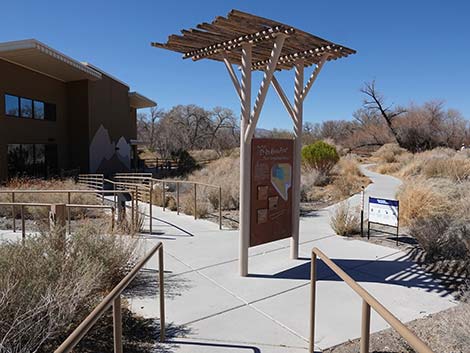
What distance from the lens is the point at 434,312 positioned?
4.41 metres

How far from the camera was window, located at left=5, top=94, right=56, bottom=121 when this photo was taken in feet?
68.8

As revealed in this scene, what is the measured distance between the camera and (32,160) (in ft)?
75.8

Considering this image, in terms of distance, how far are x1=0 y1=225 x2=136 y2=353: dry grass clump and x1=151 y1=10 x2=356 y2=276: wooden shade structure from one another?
2229mm

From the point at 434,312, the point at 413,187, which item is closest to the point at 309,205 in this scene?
the point at 413,187

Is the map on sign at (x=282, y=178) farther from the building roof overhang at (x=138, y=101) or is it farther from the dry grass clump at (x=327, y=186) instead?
the building roof overhang at (x=138, y=101)

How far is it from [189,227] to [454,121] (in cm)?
4236

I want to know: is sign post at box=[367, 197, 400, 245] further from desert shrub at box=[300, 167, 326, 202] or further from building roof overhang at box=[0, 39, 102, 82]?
building roof overhang at box=[0, 39, 102, 82]

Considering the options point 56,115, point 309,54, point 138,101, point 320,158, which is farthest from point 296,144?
point 138,101

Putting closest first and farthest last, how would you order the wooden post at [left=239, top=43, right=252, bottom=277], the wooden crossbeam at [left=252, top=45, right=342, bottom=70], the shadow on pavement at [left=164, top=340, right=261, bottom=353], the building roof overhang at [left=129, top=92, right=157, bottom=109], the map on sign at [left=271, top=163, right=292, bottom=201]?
the shadow on pavement at [left=164, top=340, right=261, bottom=353]
the wooden post at [left=239, top=43, right=252, bottom=277]
the wooden crossbeam at [left=252, top=45, right=342, bottom=70]
the map on sign at [left=271, top=163, right=292, bottom=201]
the building roof overhang at [left=129, top=92, right=157, bottom=109]

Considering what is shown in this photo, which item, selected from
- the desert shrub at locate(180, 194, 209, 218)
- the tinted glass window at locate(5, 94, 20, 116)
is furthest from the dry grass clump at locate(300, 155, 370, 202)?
the tinted glass window at locate(5, 94, 20, 116)

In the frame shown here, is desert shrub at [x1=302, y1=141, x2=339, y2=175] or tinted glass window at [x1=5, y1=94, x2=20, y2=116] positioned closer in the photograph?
desert shrub at [x1=302, y1=141, x2=339, y2=175]

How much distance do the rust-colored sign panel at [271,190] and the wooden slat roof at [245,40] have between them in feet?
4.88

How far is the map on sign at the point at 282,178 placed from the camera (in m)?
6.27

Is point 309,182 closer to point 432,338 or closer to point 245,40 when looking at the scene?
point 245,40
